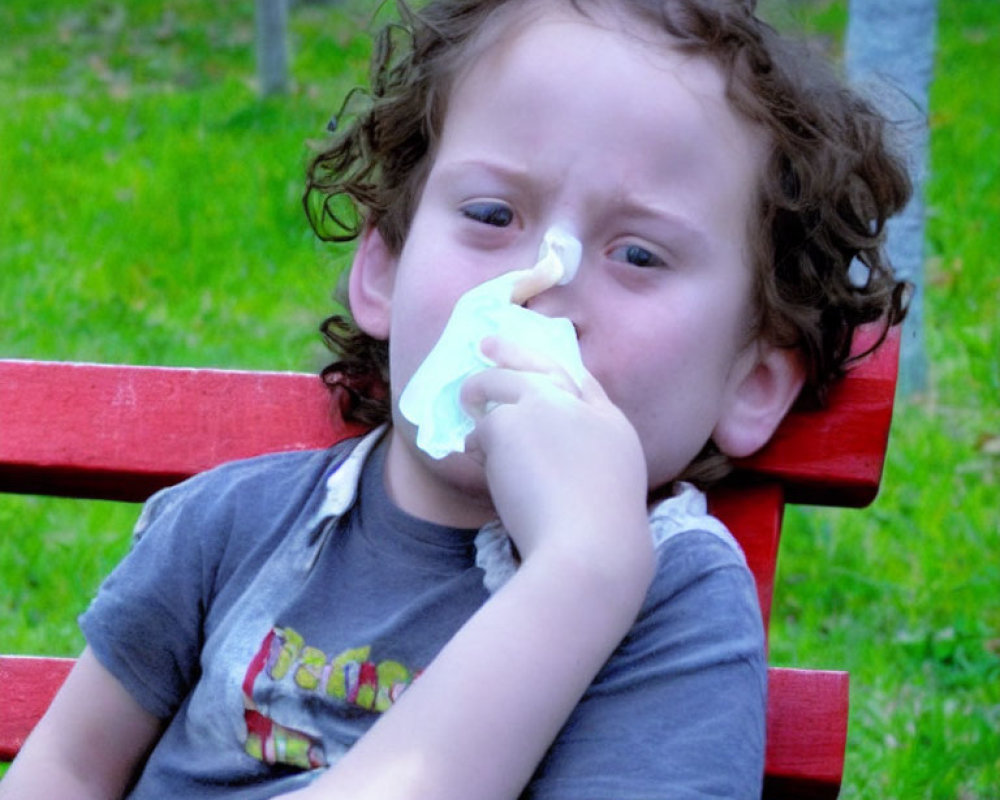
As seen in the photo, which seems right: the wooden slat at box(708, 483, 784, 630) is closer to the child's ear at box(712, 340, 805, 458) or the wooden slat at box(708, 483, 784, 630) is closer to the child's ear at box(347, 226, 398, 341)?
the child's ear at box(712, 340, 805, 458)

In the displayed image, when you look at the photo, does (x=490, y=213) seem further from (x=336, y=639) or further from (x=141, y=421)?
(x=141, y=421)

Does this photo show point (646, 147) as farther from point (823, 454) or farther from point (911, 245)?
point (911, 245)

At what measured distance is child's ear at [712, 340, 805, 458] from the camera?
2072mm

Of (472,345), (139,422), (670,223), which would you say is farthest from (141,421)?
(670,223)

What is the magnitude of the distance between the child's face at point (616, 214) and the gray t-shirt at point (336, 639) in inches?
5.5

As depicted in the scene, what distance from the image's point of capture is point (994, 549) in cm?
391

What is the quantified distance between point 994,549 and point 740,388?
2034mm

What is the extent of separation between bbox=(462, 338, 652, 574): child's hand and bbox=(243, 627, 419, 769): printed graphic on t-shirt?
0.31 meters

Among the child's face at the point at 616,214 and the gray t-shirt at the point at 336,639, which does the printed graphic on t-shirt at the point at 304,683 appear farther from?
the child's face at the point at 616,214

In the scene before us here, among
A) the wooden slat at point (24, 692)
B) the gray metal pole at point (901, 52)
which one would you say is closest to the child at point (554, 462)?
the wooden slat at point (24, 692)

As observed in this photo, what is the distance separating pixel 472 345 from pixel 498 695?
15.0 inches

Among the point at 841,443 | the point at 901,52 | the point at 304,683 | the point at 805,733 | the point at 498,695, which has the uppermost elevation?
the point at 498,695

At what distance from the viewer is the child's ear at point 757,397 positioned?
6.80 ft

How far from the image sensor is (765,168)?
202 cm
